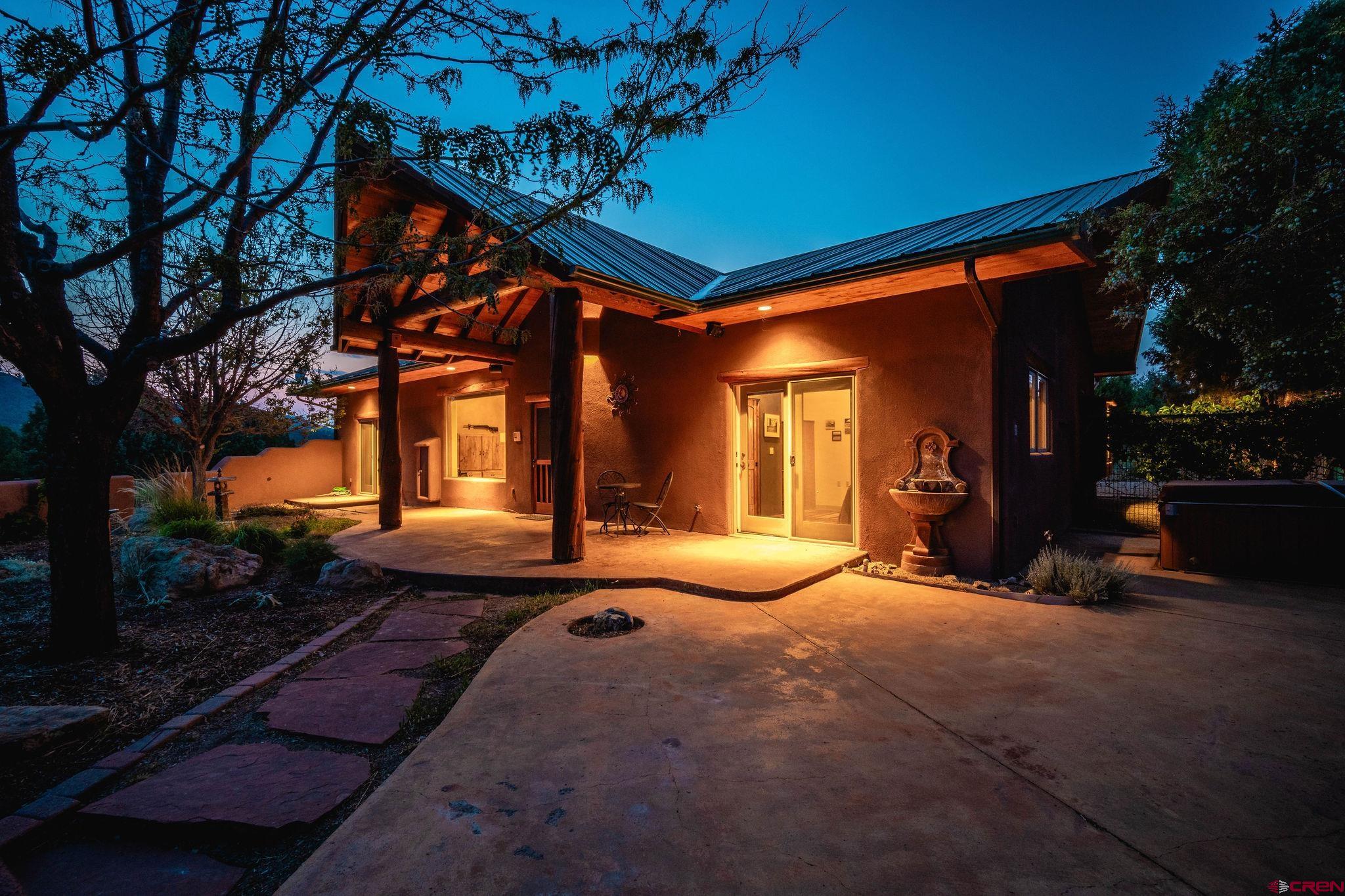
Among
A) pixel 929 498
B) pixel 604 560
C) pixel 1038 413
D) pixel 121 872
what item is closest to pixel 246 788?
pixel 121 872

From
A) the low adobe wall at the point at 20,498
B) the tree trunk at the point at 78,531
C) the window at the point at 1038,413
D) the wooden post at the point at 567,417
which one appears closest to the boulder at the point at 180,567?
the tree trunk at the point at 78,531

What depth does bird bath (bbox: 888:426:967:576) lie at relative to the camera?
16.4ft

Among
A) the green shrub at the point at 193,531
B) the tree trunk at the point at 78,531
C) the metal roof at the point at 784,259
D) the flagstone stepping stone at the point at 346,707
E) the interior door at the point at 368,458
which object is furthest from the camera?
the interior door at the point at 368,458

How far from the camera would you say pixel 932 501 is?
498cm

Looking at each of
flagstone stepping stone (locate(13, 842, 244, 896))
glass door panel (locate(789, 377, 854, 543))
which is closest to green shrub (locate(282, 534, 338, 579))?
flagstone stepping stone (locate(13, 842, 244, 896))

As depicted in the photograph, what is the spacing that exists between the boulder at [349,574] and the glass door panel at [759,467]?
4.03m

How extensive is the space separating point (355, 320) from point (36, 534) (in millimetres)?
4825

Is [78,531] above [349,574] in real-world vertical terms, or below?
above

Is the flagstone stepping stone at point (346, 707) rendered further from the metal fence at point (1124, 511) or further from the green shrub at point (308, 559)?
the metal fence at point (1124, 511)

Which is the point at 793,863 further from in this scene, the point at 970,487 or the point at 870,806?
the point at 970,487

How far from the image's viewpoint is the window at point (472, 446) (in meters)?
10.8

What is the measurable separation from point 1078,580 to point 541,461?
23.8 feet

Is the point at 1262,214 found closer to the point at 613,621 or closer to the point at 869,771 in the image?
the point at 869,771

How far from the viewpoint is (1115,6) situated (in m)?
16.3
